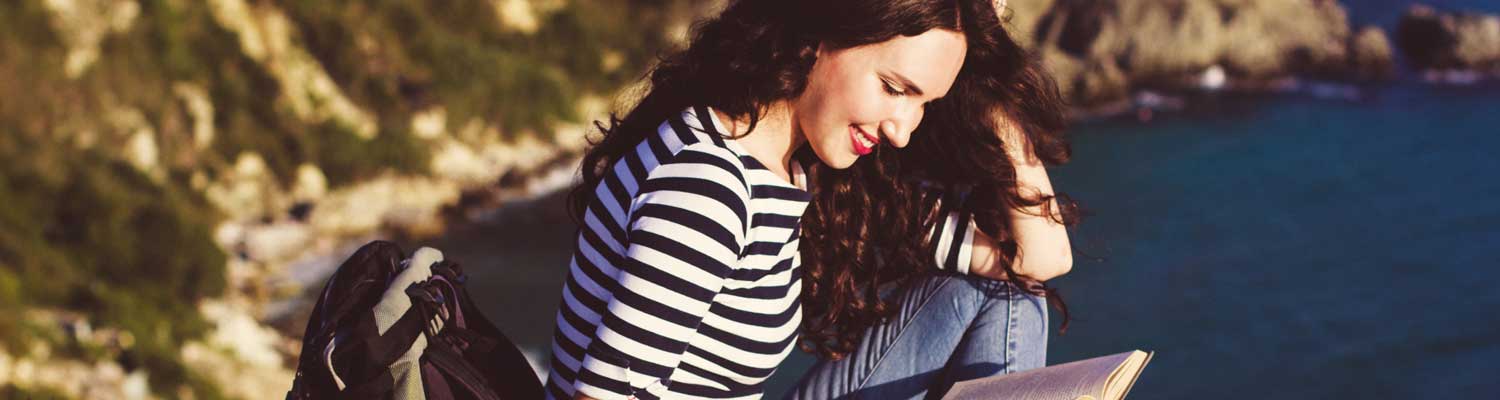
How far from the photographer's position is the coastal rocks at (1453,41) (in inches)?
875

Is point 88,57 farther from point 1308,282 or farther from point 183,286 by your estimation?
point 1308,282

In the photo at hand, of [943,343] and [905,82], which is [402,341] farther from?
[943,343]

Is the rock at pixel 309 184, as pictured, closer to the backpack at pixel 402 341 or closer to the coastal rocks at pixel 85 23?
the coastal rocks at pixel 85 23

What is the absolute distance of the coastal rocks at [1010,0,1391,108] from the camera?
75.2 ft

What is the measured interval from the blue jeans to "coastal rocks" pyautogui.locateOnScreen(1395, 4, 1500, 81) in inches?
895

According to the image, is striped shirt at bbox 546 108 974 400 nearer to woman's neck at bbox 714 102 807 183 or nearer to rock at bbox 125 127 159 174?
woman's neck at bbox 714 102 807 183

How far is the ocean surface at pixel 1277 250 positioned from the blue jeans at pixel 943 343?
8302 millimetres

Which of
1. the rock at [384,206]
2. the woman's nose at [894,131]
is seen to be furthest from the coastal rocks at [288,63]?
the woman's nose at [894,131]

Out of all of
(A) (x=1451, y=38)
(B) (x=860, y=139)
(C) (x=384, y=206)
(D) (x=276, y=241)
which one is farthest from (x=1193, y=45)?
(B) (x=860, y=139)

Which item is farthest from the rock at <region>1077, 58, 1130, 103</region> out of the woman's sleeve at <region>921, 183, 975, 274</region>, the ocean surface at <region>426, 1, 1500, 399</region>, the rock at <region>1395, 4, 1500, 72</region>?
the woman's sleeve at <region>921, 183, 975, 274</region>

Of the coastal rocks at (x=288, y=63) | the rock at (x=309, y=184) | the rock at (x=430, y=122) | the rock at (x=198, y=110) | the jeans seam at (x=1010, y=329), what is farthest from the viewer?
the rock at (x=430, y=122)

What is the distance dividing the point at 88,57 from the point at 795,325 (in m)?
13.9

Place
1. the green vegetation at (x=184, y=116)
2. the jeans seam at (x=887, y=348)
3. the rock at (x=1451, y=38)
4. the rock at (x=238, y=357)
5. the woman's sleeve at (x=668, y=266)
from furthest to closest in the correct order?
the rock at (x=1451, y=38) → the green vegetation at (x=184, y=116) → the rock at (x=238, y=357) → the jeans seam at (x=887, y=348) → the woman's sleeve at (x=668, y=266)

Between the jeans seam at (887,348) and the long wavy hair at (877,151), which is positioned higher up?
the long wavy hair at (877,151)
